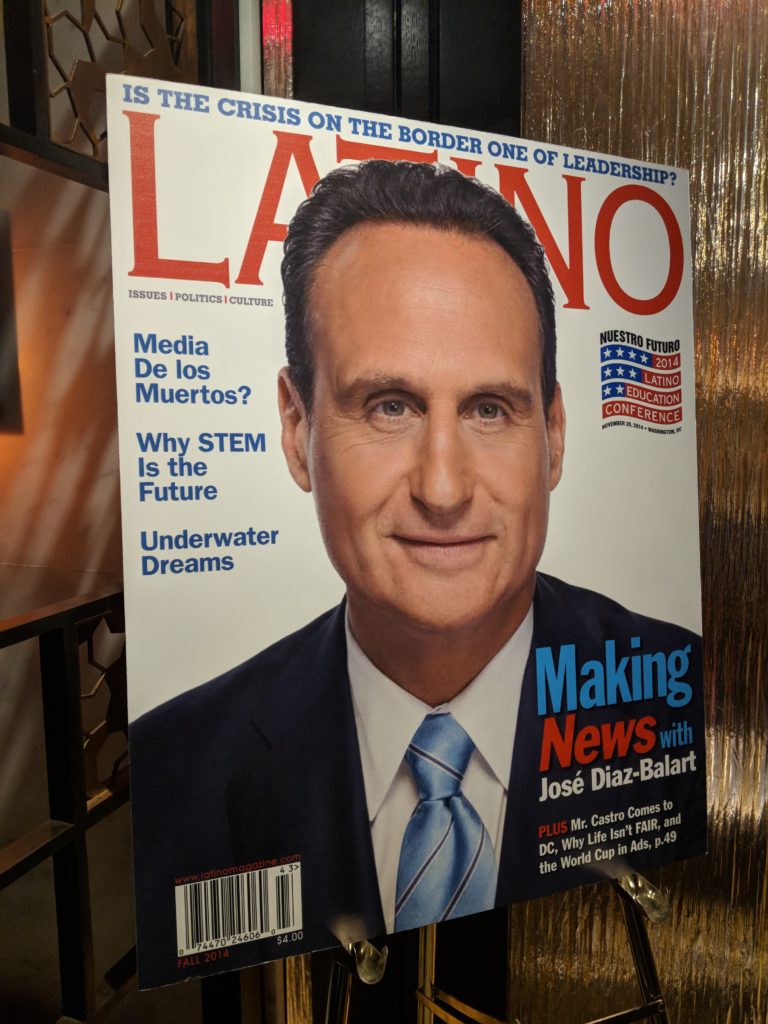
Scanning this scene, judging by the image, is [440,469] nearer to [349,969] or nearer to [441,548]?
[441,548]

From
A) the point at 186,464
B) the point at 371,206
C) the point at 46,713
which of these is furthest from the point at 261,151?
the point at 46,713

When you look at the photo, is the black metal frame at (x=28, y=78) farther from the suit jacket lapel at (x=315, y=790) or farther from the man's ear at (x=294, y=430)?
the suit jacket lapel at (x=315, y=790)

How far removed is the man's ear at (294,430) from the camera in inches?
43.3

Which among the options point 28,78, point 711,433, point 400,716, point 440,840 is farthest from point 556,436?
point 28,78

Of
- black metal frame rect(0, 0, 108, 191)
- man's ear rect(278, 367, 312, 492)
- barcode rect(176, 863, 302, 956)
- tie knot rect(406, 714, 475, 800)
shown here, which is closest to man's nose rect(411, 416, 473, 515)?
man's ear rect(278, 367, 312, 492)

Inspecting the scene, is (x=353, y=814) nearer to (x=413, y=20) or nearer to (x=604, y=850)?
(x=604, y=850)

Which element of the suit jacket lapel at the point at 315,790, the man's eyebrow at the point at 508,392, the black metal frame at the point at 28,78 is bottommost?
the suit jacket lapel at the point at 315,790

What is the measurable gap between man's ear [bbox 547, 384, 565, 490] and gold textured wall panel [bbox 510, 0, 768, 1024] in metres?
0.63

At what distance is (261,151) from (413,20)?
2.22 ft

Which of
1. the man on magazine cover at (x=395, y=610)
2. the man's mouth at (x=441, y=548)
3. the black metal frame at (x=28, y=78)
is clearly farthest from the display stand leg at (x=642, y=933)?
the black metal frame at (x=28, y=78)

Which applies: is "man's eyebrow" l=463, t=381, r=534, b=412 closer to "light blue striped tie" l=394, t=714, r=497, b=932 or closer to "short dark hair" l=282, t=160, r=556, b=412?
"short dark hair" l=282, t=160, r=556, b=412

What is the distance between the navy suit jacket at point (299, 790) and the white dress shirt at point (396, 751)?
0.04 feet

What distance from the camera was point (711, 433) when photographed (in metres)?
1.78

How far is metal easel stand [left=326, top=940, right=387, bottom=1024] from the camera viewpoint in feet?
3.69
